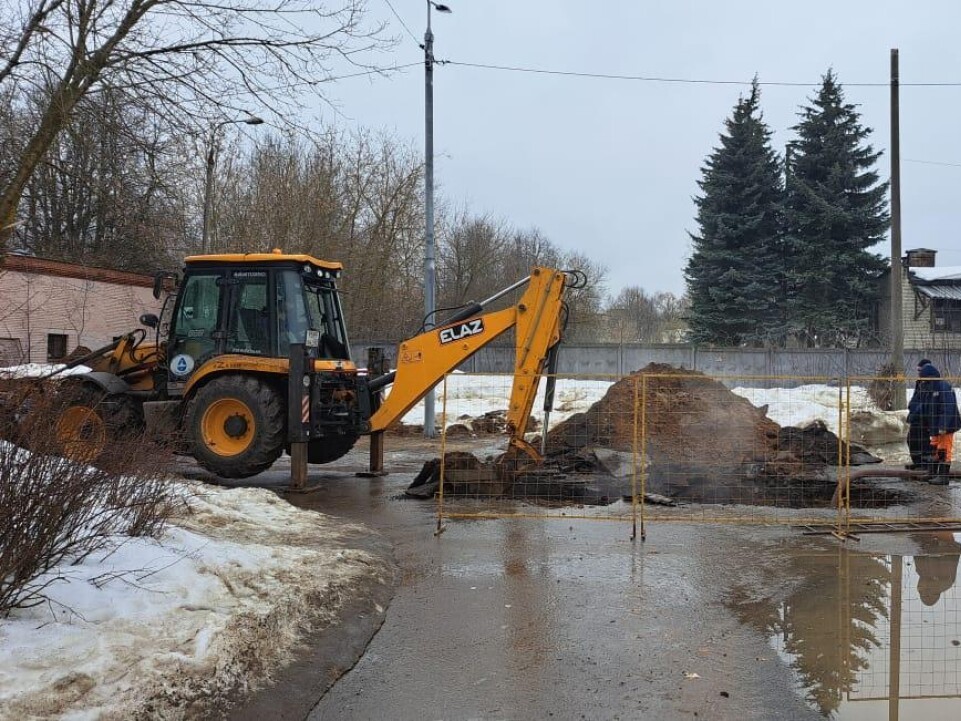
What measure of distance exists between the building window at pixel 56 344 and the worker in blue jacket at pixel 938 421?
20.9 m

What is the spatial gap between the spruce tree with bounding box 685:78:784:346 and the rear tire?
99.8ft

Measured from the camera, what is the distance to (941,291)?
130ft

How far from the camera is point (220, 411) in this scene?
435 inches

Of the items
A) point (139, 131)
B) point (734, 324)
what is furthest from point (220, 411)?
point (734, 324)

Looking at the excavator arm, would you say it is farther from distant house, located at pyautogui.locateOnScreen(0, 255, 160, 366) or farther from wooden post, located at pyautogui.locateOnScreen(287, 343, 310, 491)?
distant house, located at pyautogui.locateOnScreen(0, 255, 160, 366)

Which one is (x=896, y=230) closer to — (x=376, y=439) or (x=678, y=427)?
(x=678, y=427)

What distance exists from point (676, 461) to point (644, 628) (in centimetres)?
761

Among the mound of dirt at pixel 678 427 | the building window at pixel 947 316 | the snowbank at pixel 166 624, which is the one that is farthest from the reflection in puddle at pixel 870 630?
the building window at pixel 947 316

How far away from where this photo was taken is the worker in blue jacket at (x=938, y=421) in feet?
39.1

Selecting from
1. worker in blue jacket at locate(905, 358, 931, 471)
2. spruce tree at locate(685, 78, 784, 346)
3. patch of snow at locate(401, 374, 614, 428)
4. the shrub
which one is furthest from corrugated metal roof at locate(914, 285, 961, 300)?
the shrub

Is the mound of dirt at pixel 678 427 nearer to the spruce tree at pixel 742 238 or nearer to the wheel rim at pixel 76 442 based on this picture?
the wheel rim at pixel 76 442

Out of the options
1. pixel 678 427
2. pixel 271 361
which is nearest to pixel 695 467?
pixel 678 427

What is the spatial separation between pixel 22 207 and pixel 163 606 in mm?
8340

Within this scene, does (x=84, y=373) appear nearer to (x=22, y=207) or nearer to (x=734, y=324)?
(x=22, y=207)
